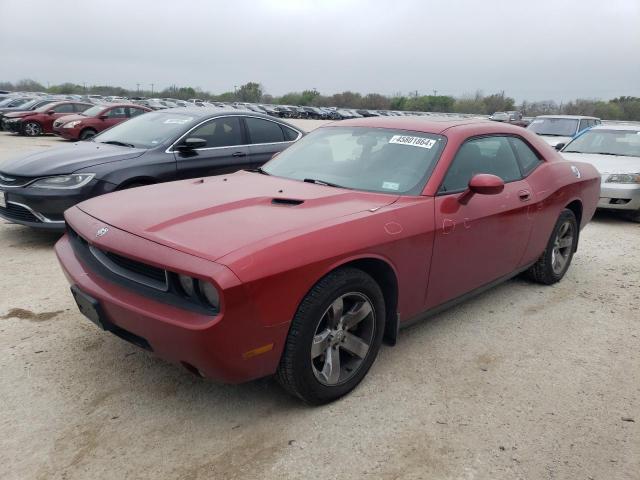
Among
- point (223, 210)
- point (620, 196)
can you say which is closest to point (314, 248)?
point (223, 210)

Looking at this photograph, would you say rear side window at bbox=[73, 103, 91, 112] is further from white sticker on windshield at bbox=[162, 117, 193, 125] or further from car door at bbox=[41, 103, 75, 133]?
white sticker on windshield at bbox=[162, 117, 193, 125]

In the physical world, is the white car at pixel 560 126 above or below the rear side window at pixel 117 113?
above

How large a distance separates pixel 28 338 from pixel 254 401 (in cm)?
171

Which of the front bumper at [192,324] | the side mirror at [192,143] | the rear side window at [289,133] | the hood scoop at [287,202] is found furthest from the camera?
the rear side window at [289,133]

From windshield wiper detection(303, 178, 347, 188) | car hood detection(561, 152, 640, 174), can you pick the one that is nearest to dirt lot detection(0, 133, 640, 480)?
windshield wiper detection(303, 178, 347, 188)

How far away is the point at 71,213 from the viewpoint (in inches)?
130

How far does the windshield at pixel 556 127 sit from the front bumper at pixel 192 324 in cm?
1233

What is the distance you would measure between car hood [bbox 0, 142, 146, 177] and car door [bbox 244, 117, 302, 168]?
58.5 inches

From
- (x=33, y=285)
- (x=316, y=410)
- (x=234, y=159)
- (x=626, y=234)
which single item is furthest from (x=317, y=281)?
(x=626, y=234)

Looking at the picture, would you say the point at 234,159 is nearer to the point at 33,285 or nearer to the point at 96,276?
the point at 33,285

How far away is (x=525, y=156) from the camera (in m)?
4.45

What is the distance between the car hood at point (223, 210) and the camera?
100 inches

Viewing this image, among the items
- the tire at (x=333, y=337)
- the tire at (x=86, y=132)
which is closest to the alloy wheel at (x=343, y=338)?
the tire at (x=333, y=337)

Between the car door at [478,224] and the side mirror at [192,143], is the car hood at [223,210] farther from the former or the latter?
the side mirror at [192,143]
